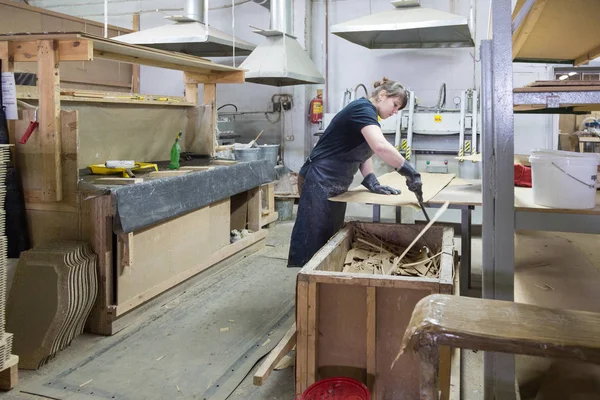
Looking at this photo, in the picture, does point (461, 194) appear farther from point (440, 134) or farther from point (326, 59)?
point (326, 59)

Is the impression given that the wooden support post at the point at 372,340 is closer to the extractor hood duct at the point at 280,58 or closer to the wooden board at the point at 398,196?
the wooden board at the point at 398,196

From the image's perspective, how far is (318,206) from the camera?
2955 mm

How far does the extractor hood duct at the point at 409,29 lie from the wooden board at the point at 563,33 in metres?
1.95

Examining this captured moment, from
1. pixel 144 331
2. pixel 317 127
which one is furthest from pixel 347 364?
pixel 317 127

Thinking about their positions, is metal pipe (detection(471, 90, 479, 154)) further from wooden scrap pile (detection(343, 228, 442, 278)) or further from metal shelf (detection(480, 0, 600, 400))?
metal shelf (detection(480, 0, 600, 400))

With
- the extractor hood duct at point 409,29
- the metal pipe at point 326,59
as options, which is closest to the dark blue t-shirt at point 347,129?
the extractor hood duct at point 409,29

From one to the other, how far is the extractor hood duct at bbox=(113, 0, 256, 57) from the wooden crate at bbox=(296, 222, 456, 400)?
13.1 feet

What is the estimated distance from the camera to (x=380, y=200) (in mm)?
2854

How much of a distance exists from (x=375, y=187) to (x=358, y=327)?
53.0 inches

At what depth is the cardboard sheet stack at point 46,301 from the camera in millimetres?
2570

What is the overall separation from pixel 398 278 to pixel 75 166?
1.92 m

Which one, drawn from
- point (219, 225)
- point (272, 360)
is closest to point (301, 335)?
point (272, 360)

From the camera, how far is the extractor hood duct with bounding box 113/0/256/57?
5.51 metres

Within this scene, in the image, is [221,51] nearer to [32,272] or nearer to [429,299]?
[32,272]
